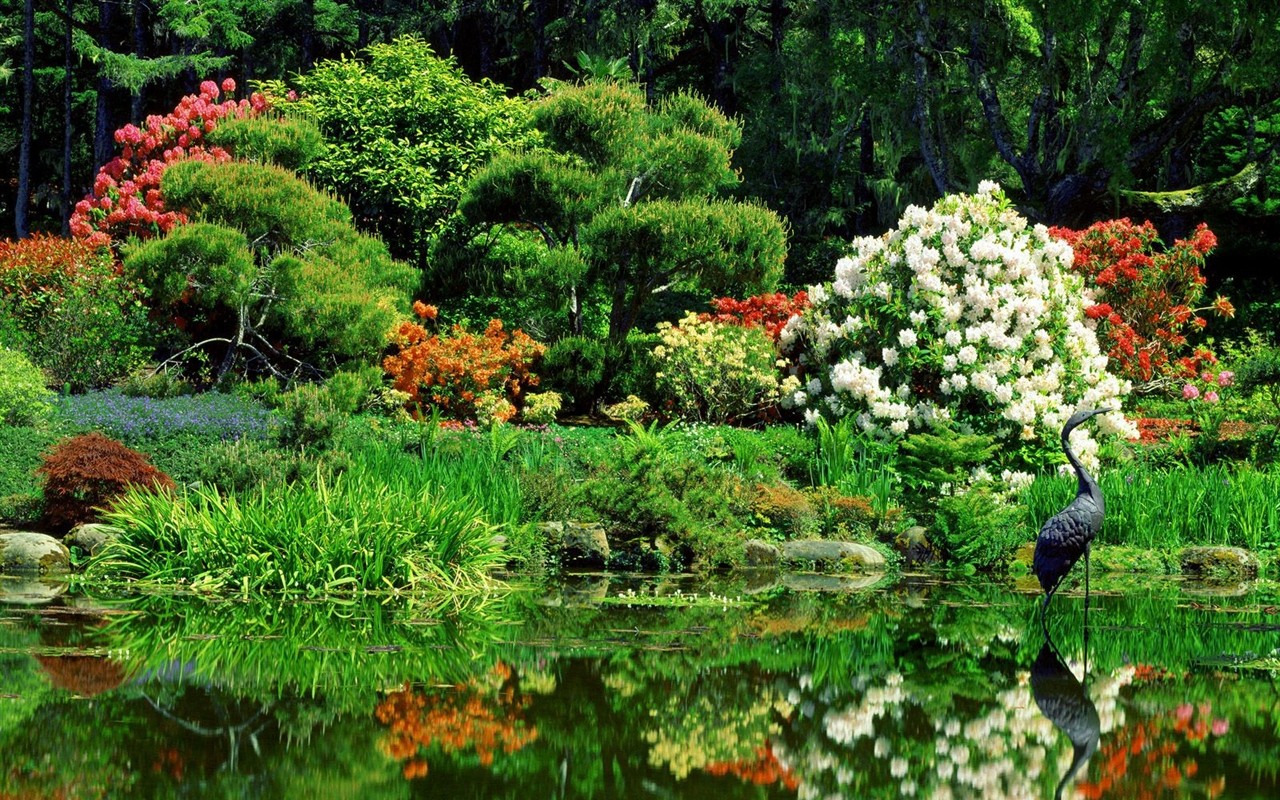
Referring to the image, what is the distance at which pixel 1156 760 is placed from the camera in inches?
228

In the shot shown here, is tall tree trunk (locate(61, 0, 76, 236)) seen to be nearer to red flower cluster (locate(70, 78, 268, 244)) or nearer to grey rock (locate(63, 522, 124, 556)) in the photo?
red flower cluster (locate(70, 78, 268, 244))

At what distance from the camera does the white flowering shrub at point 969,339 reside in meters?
14.1

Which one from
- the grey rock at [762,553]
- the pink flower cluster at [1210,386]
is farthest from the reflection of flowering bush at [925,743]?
the pink flower cluster at [1210,386]

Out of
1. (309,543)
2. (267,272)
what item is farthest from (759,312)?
(309,543)

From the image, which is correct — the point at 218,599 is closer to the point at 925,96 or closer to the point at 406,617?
the point at 406,617

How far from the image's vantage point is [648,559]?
39.2 feet

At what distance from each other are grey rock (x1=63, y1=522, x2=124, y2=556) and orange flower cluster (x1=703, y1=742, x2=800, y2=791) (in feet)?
24.2

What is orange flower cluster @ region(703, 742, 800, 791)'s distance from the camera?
5.41 m

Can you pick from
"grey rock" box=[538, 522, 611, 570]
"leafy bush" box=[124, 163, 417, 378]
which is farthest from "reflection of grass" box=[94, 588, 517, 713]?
"leafy bush" box=[124, 163, 417, 378]

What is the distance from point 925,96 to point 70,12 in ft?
63.5

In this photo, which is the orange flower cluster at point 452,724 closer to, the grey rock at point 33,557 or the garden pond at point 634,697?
the garden pond at point 634,697

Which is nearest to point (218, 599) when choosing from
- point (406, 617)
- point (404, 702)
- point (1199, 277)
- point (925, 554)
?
point (406, 617)

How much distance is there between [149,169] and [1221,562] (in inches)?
628

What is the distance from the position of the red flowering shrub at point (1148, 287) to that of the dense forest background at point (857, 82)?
3.80m
